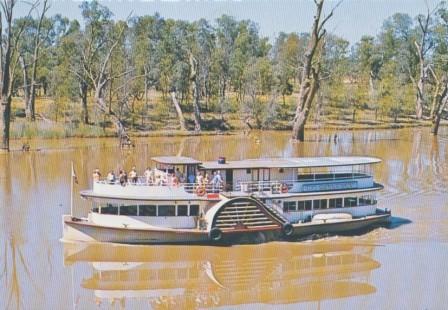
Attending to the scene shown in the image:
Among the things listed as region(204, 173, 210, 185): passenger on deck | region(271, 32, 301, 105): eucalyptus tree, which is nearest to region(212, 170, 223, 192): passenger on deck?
region(204, 173, 210, 185): passenger on deck

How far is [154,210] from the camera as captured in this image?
2331 cm

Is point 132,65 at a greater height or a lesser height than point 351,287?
greater

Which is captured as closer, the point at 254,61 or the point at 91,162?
the point at 91,162

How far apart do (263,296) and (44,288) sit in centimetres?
577

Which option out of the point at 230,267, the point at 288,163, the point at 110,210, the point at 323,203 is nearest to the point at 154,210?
the point at 110,210

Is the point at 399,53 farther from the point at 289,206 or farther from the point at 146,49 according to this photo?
the point at 289,206

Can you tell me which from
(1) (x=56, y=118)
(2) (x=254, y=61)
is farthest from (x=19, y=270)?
(2) (x=254, y=61)

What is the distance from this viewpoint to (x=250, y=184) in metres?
24.3

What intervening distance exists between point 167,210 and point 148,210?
1.99ft

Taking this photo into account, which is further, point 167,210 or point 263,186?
point 263,186

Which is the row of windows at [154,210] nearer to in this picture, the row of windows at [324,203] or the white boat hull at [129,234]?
the white boat hull at [129,234]

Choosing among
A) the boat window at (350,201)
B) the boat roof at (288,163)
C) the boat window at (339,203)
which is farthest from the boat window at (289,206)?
the boat window at (350,201)

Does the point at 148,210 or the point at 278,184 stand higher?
the point at 278,184

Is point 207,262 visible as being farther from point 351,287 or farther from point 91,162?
point 91,162
